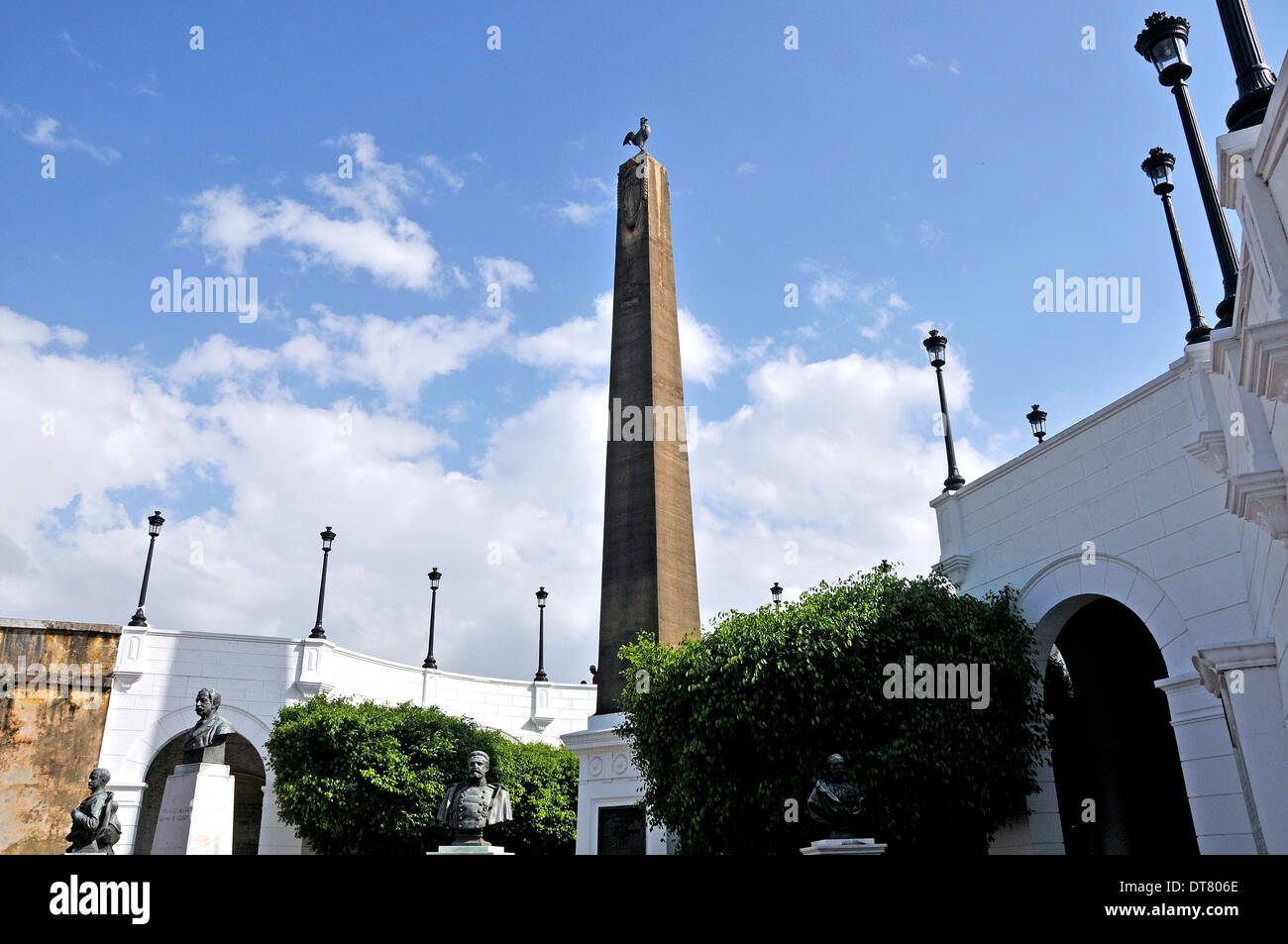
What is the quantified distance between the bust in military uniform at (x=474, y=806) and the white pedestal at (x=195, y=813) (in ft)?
12.1

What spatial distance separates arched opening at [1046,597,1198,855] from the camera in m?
18.0

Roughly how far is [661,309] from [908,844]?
41.0 feet

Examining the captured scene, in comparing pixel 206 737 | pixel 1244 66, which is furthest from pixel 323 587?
pixel 1244 66

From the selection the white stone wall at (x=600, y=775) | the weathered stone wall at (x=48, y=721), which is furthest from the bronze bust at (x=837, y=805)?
the weathered stone wall at (x=48, y=721)

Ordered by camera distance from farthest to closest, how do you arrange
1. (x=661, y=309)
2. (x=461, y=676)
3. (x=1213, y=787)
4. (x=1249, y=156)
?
1. (x=461, y=676)
2. (x=661, y=309)
3. (x=1213, y=787)
4. (x=1249, y=156)

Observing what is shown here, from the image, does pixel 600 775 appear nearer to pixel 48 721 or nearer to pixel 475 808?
pixel 475 808

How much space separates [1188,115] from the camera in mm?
10688

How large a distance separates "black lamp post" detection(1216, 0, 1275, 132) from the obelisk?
39.7ft

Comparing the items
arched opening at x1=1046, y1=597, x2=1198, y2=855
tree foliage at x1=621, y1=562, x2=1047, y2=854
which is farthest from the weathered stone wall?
arched opening at x1=1046, y1=597, x2=1198, y2=855

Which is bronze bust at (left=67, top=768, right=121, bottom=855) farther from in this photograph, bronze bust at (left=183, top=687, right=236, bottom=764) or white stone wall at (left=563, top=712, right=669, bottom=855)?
white stone wall at (left=563, top=712, right=669, bottom=855)

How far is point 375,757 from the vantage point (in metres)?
26.6

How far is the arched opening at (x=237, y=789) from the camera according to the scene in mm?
28750
